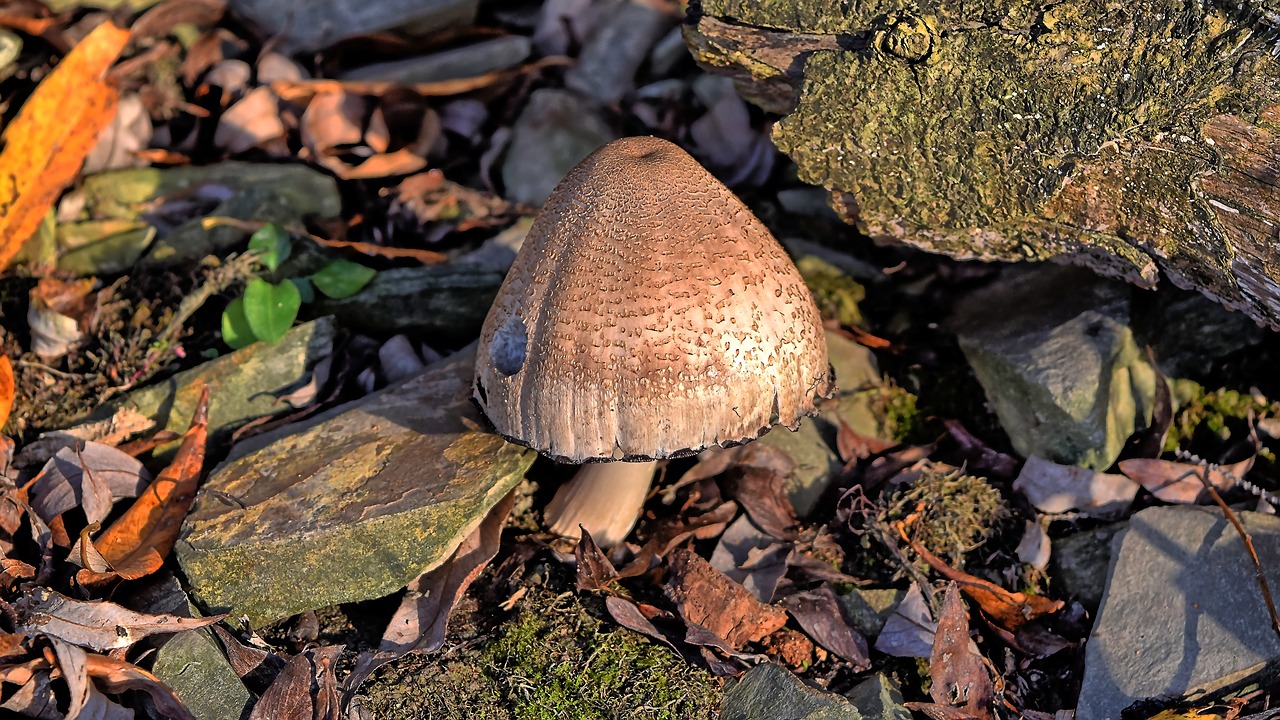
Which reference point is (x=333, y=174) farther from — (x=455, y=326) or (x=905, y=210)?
(x=905, y=210)

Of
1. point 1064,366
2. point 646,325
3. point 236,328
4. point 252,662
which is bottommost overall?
point 252,662

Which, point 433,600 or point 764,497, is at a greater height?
point 764,497

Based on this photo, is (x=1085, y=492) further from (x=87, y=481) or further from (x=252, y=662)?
(x=87, y=481)

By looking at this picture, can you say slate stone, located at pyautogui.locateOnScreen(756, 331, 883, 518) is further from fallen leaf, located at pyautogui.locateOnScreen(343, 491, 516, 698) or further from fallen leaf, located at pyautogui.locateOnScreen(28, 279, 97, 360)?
fallen leaf, located at pyautogui.locateOnScreen(28, 279, 97, 360)

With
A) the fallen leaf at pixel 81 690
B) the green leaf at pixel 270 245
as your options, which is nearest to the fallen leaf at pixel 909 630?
the fallen leaf at pixel 81 690

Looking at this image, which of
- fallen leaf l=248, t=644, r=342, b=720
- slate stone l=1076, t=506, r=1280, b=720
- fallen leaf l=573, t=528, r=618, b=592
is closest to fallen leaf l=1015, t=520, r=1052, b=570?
slate stone l=1076, t=506, r=1280, b=720

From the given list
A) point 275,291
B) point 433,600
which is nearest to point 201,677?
point 433,600
